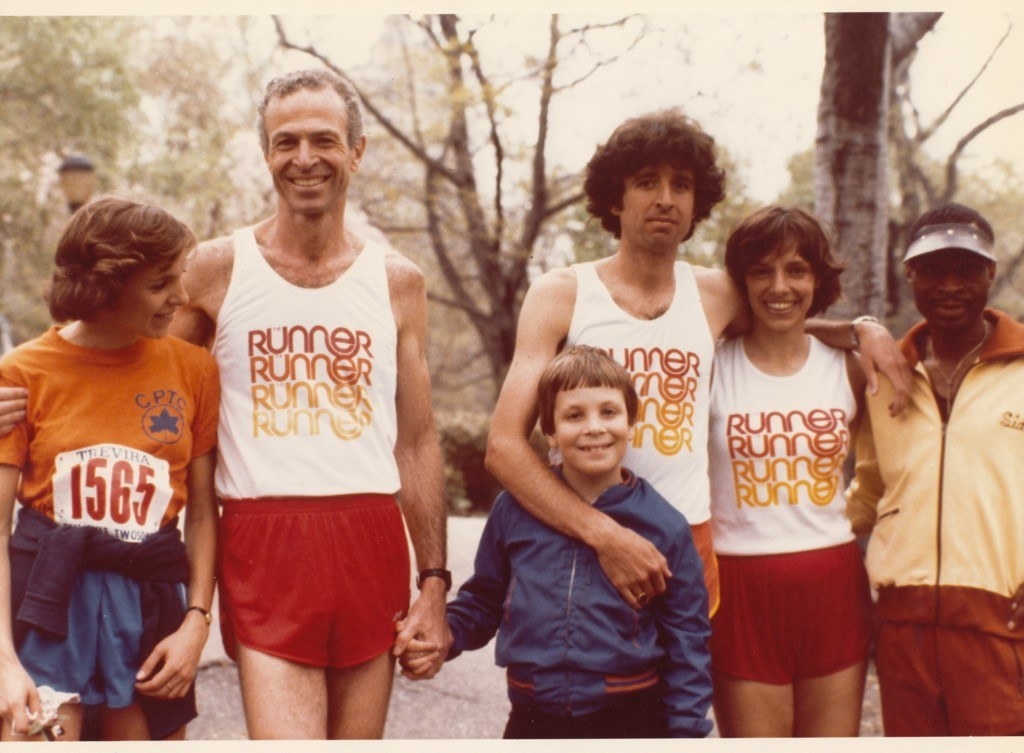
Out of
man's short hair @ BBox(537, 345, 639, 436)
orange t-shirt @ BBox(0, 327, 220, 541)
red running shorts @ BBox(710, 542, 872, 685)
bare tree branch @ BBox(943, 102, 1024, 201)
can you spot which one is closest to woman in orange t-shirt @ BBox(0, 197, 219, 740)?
orange t-shirt @ BBox(0, 327, 220, 541)

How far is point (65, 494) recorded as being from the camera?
2484mm

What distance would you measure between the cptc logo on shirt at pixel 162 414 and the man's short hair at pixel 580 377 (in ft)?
3.24

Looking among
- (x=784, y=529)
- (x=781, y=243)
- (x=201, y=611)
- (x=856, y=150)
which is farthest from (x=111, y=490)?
(x=856, y=150)

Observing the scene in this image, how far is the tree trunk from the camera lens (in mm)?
5090

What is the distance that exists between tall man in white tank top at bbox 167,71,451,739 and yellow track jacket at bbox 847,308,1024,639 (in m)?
1.39

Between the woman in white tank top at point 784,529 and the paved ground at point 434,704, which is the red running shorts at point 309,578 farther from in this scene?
the paved ground at point 434,704

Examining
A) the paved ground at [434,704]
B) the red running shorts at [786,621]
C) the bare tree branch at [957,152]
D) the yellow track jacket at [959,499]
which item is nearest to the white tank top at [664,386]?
the red running shorts at [786,621]

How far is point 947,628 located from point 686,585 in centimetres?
86

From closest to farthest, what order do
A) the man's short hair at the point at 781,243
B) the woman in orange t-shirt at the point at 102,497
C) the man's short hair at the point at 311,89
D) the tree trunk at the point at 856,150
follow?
the woman in orange t-shirt at the point at 102,497
the man's short hair at the point at 311,89
the man's short hair at the point at 781,243
the tree trunk at the point at 856,150

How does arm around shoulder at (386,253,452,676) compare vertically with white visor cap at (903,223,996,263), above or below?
below

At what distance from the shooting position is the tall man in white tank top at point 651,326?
2941 millimetres

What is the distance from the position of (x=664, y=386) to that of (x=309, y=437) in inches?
41.2

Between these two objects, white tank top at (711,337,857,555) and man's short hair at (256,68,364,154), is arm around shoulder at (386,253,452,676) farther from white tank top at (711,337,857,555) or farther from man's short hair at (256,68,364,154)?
white tank top at (711,337,857,555)

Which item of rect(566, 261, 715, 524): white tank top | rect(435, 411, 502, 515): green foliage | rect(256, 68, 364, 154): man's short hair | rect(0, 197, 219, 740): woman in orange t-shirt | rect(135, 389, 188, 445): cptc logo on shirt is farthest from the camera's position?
rect(435, 411, 502, 515): green foliage
